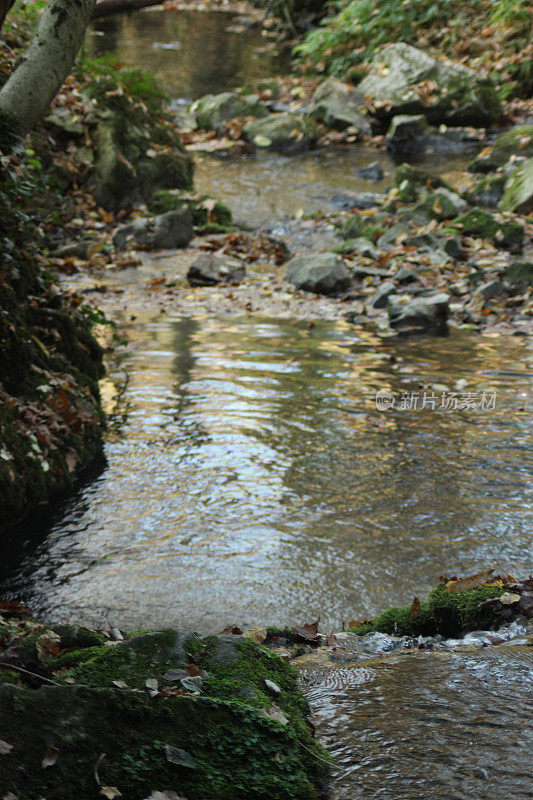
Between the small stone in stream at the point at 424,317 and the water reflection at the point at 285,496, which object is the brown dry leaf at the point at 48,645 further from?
the small stone in stream at the point at 424,317

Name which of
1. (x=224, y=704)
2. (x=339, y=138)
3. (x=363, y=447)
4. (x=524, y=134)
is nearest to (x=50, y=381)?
(x=363, y=447)

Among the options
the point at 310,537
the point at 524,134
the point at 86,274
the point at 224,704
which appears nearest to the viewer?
the point at 224,704

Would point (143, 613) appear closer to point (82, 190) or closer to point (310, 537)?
point (310, 537)

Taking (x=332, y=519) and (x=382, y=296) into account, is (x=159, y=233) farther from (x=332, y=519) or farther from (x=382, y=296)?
(x=332, y=519)

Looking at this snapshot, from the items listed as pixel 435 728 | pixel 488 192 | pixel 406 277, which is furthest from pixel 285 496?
pixel 488 192

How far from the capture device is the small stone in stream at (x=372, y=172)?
12.7 metres

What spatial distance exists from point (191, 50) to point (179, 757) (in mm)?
22430

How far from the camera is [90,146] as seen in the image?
1094 centimetres

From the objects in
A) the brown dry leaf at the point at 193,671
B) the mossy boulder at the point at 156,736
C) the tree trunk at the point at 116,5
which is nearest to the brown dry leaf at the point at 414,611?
the mossy boulder at the point at 156,736

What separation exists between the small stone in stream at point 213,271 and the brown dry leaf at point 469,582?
5.99 m

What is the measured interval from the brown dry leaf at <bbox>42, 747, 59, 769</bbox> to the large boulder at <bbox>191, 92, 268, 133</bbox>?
14518mm

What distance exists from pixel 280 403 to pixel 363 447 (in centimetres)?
90

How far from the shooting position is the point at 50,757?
1.77 metres

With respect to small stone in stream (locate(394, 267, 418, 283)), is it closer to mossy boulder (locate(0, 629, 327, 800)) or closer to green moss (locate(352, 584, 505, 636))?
green moss (locate(352, 584, 505, 636))
